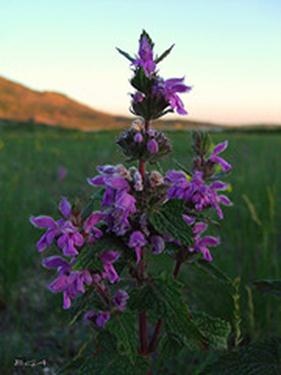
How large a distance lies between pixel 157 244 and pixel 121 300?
15cm

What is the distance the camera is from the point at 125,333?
3.19ft

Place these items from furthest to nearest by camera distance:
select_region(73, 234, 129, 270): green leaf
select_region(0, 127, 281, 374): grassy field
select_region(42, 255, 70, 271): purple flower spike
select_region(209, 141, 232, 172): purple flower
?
1. select_region(0, 127, 281, 374): grassy field
2. select_region(209, 141, 232, 172): purple flower
3. select_region(42, 255, 70, 271): purple flower spike
4. select_region(73, 234, 129, 270): green leaf

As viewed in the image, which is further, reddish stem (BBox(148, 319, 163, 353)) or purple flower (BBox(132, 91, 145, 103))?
reddish stem (BBox(148, 319, 163, 353))

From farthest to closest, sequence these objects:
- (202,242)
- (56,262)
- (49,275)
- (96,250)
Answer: (49,275)
(202,242)
(56,262)
(96,250)

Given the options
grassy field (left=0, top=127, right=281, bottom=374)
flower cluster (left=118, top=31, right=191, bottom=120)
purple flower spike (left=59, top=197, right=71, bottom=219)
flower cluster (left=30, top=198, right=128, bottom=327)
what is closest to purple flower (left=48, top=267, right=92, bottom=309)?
flower cluster (left=30, top=198, right=128, bottom=327)

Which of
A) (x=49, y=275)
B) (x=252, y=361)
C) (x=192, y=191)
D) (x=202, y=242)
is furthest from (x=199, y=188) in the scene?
(x=49, y=275)

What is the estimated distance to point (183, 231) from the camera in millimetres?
935

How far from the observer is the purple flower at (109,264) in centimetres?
97

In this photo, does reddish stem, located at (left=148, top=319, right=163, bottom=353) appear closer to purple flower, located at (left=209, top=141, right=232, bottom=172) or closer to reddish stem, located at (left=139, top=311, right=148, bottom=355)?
reddish stem, located at (left=139, top=311, right=148, bottom=355)

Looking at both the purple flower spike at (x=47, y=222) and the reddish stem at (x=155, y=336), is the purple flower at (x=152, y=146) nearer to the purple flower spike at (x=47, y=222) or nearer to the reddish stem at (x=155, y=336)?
the purple flower spike at (x=47, y=222)

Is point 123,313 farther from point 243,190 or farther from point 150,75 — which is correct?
point 243,190

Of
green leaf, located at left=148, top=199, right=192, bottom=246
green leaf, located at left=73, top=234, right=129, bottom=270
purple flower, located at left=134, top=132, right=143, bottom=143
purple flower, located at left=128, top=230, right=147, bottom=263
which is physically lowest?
green leaf, located at left=73, top=234, right=129, bottom=270

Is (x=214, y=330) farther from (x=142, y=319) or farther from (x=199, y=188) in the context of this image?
(x=199, y=188)

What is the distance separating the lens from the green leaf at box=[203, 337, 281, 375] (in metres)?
1.05
